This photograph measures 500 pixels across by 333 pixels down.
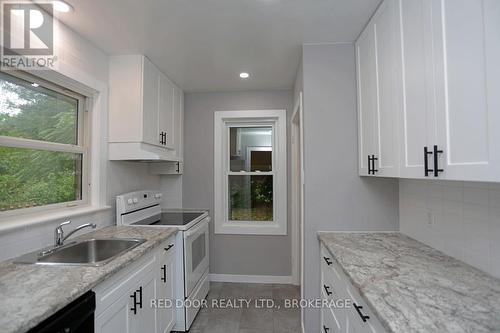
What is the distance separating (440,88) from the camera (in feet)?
3.46

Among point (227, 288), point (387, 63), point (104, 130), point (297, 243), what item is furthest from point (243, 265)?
point (387, 63)

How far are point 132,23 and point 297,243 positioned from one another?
2832mm

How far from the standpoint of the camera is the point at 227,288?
314 centimetres

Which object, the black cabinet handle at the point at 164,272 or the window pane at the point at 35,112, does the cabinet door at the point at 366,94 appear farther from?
the window pane at the point at 35,112

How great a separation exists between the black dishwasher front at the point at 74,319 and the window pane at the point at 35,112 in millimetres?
1163

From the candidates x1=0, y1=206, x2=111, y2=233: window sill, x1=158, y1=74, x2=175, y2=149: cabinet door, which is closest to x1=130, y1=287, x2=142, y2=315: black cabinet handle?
x1=0, y1=206, x2=111, y2=233: window sill

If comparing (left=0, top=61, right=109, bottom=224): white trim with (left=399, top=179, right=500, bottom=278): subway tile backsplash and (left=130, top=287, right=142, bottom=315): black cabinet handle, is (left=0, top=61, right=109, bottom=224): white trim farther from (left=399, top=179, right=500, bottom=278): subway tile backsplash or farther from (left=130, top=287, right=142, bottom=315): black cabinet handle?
(left=399, top=179, right=500, bottom=278): subway tile backsplash

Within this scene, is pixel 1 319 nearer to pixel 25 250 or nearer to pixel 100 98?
pixel 25 250

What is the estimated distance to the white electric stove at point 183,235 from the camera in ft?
7.51


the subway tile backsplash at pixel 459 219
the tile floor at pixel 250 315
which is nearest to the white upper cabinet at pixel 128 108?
the tile floor at pixel 250 315

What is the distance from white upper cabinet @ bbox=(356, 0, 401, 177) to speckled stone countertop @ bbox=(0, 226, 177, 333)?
1.68m

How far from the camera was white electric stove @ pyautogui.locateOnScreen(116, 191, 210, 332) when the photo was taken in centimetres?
229

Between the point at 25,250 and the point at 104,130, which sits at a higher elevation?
the point at 104,130

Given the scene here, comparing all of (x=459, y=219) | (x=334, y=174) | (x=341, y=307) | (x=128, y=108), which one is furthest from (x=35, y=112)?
(x=459, y=219)
